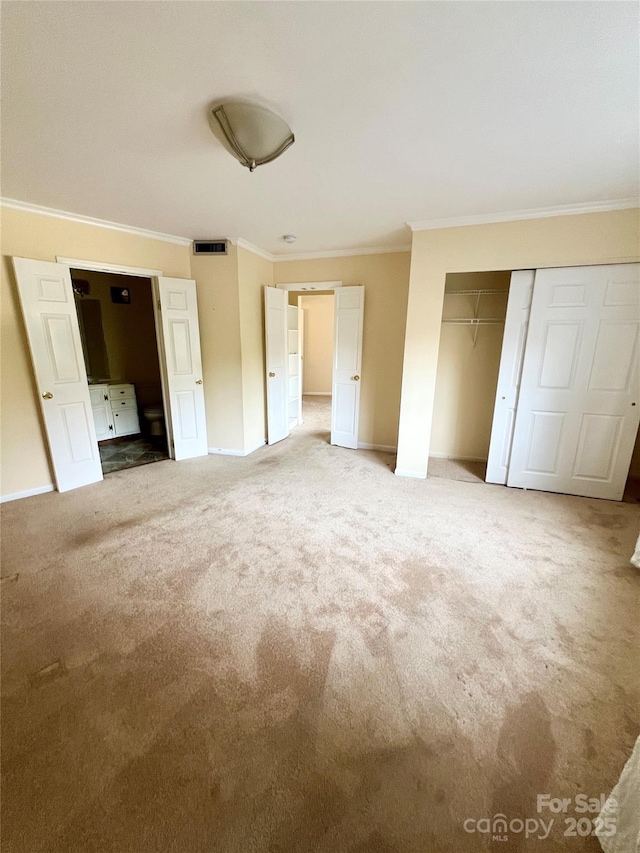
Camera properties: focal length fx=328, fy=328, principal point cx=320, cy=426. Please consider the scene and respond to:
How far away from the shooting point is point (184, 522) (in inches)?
107

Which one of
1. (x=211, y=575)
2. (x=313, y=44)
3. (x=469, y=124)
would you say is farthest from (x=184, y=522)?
(x=469, y=124)

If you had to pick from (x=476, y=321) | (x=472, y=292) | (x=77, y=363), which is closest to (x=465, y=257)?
(x=472, y=292)

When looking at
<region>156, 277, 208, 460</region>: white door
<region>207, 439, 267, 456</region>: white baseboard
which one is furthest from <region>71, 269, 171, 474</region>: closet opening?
<region>207, 439, 267, 456</region>: white baseboard

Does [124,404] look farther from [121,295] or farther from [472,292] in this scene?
[472,292]

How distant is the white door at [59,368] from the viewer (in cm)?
292

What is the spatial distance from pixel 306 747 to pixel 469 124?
9.83 ft

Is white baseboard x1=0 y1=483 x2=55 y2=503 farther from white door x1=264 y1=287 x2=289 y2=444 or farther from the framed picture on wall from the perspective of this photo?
the framed picture on wall

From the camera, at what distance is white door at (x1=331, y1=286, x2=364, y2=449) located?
14.0 feet

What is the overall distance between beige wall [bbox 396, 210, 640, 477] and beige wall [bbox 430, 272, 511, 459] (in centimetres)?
85

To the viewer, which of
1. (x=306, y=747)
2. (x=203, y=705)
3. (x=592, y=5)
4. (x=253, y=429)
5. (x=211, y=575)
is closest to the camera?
(x=592, y=5)

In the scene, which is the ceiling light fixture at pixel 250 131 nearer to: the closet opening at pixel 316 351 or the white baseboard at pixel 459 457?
the white baseboard at pixel 459 457

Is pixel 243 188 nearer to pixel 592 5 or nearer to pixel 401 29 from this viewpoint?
pixel 401 29

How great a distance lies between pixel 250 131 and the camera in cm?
169

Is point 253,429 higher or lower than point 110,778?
higher
